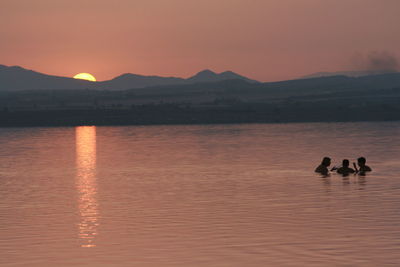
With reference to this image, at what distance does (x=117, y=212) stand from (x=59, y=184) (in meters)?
12.9

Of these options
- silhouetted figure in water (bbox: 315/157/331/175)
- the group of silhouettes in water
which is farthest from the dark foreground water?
the group of silhouettes in water

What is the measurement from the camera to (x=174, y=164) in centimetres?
5609

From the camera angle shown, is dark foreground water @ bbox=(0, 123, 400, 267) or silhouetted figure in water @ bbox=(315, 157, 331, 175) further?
silhouetted figure in water @ bbox=(315, 157, 331, 175)

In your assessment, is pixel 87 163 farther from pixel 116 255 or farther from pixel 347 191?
pixel 116 255

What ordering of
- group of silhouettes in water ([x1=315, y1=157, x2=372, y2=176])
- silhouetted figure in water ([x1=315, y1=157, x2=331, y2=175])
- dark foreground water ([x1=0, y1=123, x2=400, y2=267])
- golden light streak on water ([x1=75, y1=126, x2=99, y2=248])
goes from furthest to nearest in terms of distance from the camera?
1. silhouetted figure in water ([x1=315, y1=157, x2=331, y2=175])
2. group of silhouettes in water ([x1=315, y1=157, x2=372, y2=176])
3. golden light streak on water ([x1=75, y1=126, x2=99, y2=248])
4. dark foreground water ([x1=0, y1=123, x2=400, y2=267])

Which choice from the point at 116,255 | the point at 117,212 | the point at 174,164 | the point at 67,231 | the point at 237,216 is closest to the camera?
the point at 116,255

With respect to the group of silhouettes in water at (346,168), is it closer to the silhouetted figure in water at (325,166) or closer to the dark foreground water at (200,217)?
the silhouetted figure in water at (325,166)

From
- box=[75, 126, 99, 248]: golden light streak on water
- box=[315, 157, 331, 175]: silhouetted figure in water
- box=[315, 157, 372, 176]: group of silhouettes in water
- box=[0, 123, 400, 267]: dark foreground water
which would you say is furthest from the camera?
box=[315, 157, 331, 175]: silhouetted figure in water

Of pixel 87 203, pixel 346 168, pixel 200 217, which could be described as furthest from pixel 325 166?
pixel 200 217

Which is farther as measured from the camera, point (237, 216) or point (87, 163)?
point (87, 163)

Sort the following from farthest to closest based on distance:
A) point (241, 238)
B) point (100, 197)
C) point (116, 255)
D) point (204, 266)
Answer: point (100, 197) < point (241, 238) < point (116, 255) < point (204, 266)

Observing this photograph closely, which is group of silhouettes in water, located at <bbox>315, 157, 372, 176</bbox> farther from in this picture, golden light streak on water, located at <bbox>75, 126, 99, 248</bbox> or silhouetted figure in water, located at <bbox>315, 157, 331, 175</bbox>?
golden light streak on water, located at <bbox>75, 126, 99, 248</bbox>

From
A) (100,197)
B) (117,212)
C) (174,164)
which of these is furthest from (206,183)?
(174,164)

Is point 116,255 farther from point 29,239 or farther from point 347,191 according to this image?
point 347,191
